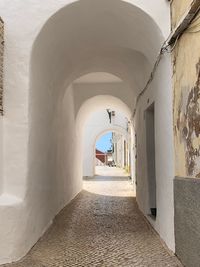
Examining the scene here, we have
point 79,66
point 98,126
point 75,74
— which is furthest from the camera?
point 98,126

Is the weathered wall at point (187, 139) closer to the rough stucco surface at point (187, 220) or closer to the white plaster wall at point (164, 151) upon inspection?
the rough stucco surface at point (187, 220)

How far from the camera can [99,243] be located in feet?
19.2

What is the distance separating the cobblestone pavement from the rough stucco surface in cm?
31

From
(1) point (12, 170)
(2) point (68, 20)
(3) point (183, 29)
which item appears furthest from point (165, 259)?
(2) point (68, 20)

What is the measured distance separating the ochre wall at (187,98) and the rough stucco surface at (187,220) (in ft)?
0.46

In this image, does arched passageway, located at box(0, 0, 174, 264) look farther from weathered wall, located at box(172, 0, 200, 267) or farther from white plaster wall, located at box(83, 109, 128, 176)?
white plaster wall, located at box(83, 109, 128, 176)

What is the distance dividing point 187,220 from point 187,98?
134 cm

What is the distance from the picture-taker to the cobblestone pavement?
15.7ft

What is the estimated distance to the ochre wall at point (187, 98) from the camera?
409 centimetres

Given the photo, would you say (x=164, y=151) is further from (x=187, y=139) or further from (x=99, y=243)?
(x=99, y=243)

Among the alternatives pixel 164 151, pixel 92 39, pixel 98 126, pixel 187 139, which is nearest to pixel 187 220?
pixel 187 139

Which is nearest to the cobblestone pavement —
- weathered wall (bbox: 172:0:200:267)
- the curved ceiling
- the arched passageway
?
the arched passageway

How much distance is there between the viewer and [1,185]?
5.18 metres

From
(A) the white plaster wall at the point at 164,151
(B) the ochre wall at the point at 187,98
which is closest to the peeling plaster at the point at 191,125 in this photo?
(B) the ochre wall at the point at 187,98
